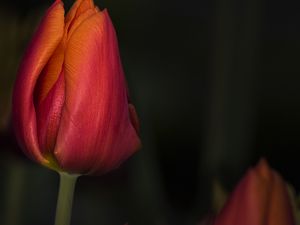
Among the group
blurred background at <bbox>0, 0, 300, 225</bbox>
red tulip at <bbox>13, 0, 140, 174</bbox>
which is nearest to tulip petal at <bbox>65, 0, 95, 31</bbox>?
red tulip at <bbox>13, 0, 140, 174</bbox>

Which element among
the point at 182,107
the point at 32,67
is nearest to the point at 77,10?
the point at 32,67

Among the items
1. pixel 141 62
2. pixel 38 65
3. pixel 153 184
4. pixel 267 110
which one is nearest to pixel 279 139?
pixel 267 110

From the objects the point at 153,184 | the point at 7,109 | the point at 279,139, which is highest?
the point at 7,109

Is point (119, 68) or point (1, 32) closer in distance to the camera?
point (119, 68)

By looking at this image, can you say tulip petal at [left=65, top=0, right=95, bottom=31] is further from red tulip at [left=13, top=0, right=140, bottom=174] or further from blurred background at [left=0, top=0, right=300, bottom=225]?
blurred background at [left=0, top=0, right=300, bottom=225]

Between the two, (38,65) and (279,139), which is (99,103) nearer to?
(38,65)

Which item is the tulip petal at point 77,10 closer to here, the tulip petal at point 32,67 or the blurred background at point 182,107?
the tulip petal at point 32,67
